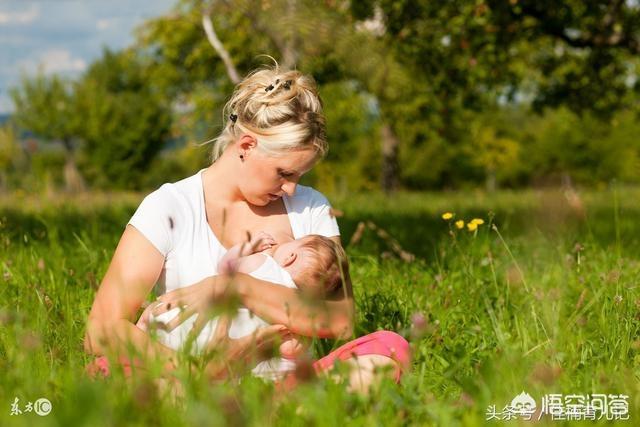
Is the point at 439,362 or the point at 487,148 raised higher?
the point at 439,362

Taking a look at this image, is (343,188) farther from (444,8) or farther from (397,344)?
(397,344)

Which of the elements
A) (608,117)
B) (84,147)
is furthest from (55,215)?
(84,147)

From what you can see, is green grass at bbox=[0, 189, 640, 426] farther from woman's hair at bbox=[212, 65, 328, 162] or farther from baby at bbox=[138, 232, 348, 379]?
woman's hair at bbox=[212, 65, 328, 162]

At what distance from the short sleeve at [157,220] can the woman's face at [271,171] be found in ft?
1.17

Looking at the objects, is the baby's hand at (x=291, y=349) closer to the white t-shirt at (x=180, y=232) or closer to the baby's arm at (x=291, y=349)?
the baby's arm at (x=291, y=349)

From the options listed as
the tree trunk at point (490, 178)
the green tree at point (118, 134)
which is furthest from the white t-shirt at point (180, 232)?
the green tree at point (118, 134)

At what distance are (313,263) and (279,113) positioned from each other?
67 centimetres

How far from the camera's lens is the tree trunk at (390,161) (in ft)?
75.8

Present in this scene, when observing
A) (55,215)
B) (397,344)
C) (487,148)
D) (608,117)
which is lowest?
(487,148)

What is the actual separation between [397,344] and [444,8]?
6.42 m

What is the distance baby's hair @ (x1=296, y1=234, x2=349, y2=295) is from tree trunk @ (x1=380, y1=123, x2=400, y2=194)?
20035mm

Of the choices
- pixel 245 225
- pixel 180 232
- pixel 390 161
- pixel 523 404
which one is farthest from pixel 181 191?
pixel 390 161

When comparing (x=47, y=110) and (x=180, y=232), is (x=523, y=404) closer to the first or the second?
(x=180, y=232)

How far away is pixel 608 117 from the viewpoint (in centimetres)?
1258
